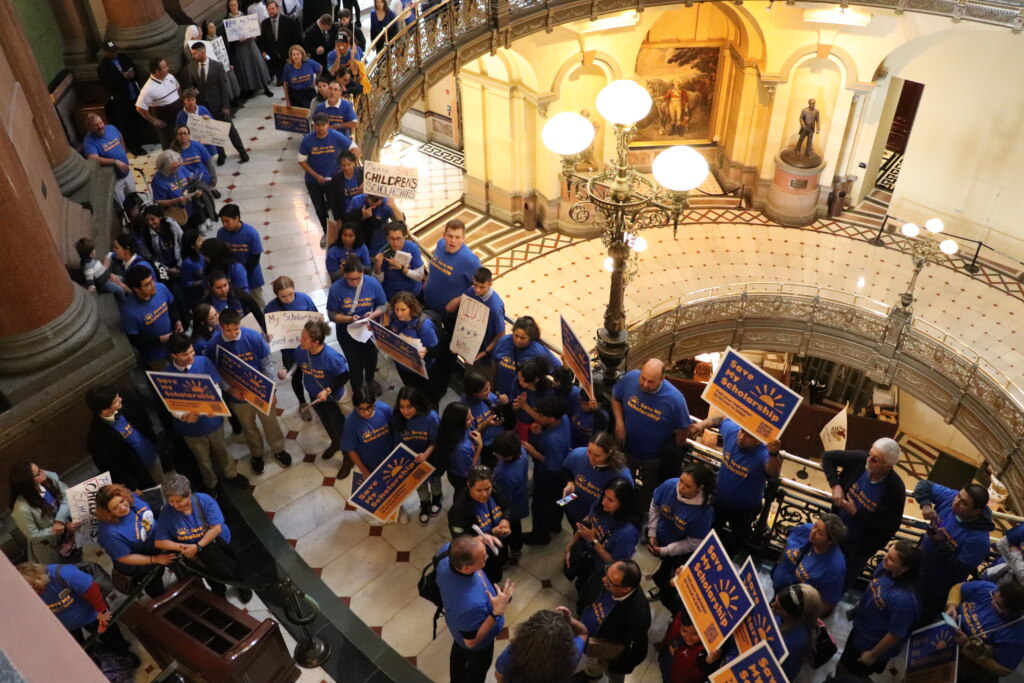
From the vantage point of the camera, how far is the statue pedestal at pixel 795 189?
61.8 feet

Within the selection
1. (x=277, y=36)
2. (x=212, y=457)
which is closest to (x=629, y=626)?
(x=212, y=457)

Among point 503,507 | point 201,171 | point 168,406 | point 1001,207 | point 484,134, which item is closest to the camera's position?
point 503,507

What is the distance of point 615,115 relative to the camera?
19.9 ft

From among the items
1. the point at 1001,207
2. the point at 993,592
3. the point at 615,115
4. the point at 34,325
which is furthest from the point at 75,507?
the point at 1001,207

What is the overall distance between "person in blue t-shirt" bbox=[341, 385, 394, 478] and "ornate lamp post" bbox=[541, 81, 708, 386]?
2.05m

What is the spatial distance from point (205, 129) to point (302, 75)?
1.84 metres

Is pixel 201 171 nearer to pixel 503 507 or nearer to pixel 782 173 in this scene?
pixel 503 507

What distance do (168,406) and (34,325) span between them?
4.55 ft

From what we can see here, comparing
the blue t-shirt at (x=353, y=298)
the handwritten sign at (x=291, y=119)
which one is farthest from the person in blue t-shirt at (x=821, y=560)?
the handwritten sign at (x=291, y=119)

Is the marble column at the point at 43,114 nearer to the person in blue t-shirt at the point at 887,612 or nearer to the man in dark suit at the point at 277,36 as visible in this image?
the man in dark suit at the point at 277,36

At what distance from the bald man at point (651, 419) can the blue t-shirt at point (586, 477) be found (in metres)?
0.64

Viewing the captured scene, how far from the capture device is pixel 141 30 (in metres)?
11.5

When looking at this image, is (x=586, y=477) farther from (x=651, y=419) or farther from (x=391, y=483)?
(x=391, y=483)

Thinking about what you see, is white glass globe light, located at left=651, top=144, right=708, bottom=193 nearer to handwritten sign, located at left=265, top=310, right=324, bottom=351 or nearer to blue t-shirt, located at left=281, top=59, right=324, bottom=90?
handwritten sign, located at left=265, top=310, right=324, bottom=351
